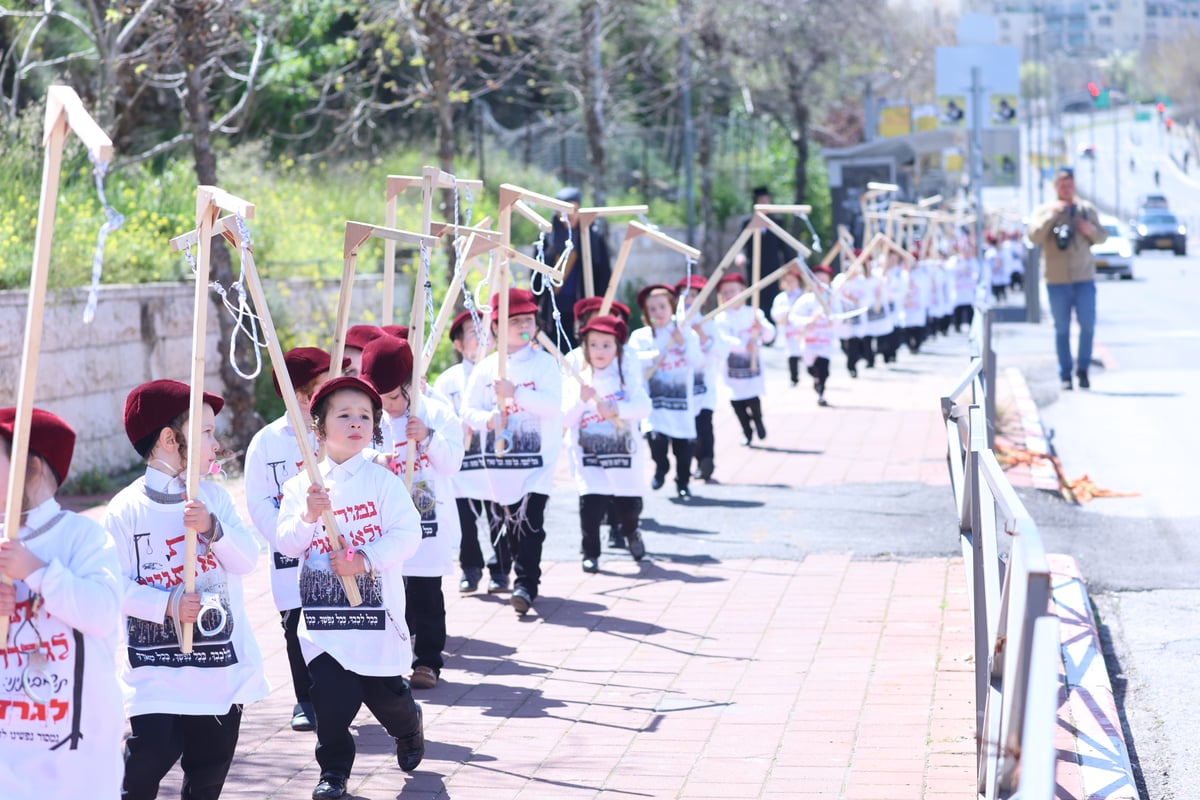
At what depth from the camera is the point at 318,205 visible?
18.0 meters

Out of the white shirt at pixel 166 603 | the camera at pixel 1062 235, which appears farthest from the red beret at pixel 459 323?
the camera at pixel 1062 235

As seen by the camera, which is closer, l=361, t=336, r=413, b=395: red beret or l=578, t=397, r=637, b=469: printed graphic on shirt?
l=361, t=336, r=413, b=395: red beret

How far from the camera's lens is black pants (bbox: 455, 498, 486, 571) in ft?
26.6

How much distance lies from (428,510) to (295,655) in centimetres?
86

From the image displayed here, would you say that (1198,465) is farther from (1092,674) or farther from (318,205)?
(318,205)

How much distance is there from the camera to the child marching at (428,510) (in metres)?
6.44

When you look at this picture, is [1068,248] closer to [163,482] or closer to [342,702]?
[342,702]

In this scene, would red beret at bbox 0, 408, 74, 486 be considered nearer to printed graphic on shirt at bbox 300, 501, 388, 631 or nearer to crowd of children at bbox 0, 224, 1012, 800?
crowd of children at bbox 0, 224, 1012, 800

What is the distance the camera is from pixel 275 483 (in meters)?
5.83

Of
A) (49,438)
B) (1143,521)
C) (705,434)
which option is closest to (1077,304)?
(705,434)

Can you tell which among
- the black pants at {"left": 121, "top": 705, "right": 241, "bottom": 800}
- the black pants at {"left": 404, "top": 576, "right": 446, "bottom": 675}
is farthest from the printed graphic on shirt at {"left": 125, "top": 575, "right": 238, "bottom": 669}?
the black pants at {"left": 404, "top": 576, "right": 446, "bottom": 675}

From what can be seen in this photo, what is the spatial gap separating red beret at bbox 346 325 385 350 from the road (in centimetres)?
312

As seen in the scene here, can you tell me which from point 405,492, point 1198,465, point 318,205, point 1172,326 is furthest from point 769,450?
point 1172,326

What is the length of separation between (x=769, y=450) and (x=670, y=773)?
7.85 metres
